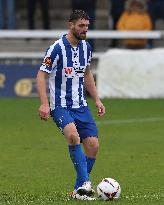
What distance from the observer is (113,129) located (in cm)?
1691

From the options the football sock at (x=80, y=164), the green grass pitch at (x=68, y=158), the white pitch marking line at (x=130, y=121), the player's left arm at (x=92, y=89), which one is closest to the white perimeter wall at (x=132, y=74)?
the green grass pitch at (x=68, y=158)

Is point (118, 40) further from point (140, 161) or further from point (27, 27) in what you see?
point (140, 161)

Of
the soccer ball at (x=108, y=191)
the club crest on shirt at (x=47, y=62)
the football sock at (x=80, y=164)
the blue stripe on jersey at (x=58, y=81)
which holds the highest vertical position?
the club crest on shirt at (x=47, y=62)

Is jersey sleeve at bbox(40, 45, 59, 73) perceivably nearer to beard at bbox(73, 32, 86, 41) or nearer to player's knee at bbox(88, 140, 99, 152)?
beard at bbox(73, 32, 86, 41)

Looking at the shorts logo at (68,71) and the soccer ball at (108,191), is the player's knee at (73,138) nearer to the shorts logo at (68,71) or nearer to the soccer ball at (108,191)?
the soccer ball at (108,191)

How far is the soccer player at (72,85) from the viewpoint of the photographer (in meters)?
9.91

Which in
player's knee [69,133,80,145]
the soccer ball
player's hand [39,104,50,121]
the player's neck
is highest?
the player's neck

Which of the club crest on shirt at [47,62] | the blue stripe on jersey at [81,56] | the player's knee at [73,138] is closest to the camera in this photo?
the player's knee at [73,138]

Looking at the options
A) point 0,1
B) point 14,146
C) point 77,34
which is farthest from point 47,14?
point 77,34

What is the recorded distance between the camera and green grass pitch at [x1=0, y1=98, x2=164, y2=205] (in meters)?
10.3

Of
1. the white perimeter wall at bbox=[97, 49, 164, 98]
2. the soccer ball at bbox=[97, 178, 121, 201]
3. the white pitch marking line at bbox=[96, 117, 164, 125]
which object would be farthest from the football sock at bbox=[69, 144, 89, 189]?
the white perimeter wall at bbox=[97, 49, 164, 98]

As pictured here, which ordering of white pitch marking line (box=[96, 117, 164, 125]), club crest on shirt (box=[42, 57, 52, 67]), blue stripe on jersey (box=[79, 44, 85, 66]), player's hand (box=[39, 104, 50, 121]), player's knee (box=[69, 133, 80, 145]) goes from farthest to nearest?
white pitch marking line (box=[96, 117, 164, 125])
blue stripe on jersey (box=[79, 44, 85, 66])
club crest on shirt (box=[42, 57, 52, 67])
player's knee (box=[69, 133, 80, 145])
player's hand (box=[39, 104, 50, 121])

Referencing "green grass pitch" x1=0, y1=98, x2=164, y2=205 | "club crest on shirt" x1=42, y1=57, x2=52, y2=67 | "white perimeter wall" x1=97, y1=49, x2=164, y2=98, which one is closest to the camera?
"club crest on shirt" x1=42, y1=57, x2=52, y2=67

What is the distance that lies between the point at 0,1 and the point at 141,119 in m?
8.31
